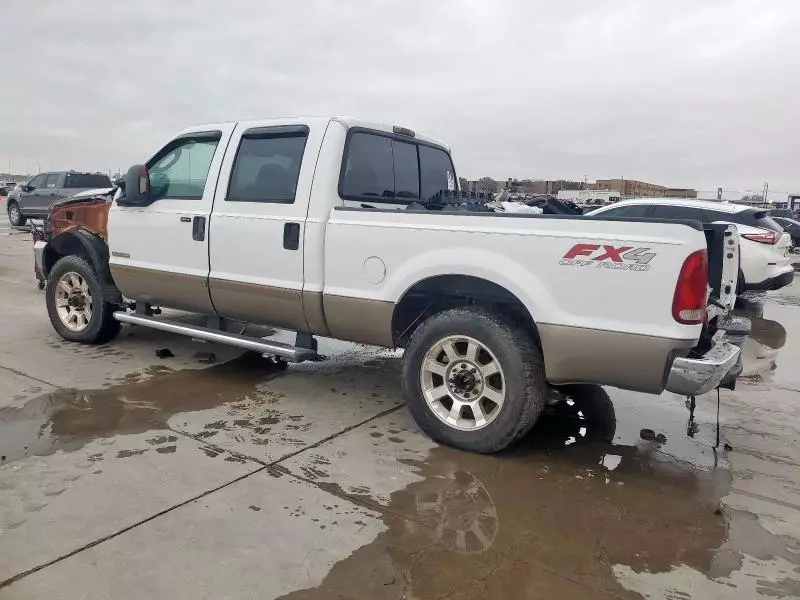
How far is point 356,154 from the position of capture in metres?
4.80

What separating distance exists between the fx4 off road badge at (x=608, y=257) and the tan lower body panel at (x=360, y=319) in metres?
1.26

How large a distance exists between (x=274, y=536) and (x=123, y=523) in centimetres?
73

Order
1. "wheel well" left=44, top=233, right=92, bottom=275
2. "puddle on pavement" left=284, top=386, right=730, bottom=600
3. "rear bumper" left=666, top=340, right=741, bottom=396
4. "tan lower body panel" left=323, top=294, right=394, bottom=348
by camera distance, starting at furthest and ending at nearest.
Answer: "wheel well" left=44, top=233, right=92, bottom=275
"tan lower body panel" left=323, top=294, right=394, bottom=348
"rear bumper" left=666, top=340, right=741, bottom=396
"puddle on pavement" left=284, top=386, right=730, bottom=600

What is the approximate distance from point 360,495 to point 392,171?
274 cm

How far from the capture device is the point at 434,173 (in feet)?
18.9

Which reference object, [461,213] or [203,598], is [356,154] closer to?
[461,213]

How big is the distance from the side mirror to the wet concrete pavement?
1472 mm

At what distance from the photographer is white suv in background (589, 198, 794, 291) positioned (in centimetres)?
940

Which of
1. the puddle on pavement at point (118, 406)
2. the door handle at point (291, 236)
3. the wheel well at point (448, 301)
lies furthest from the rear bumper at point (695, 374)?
the puddle on pavement at point (118, 406)

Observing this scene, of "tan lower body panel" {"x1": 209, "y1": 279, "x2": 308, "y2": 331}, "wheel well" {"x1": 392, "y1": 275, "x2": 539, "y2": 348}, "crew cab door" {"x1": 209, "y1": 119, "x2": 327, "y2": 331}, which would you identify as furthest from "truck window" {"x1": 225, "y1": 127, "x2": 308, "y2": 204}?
"wheel well" {"x1": 392, "y1": 275, "x2": 539, "y2": 348}

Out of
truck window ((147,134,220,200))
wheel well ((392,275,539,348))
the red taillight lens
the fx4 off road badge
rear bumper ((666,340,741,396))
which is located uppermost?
truck window ((147,134,220,200))

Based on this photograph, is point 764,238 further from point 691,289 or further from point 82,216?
point 82,216

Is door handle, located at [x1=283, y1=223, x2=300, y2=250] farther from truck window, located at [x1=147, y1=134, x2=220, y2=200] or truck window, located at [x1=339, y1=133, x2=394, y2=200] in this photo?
truck window, located at [x1=147, y1=134, x2=220, y2=200]

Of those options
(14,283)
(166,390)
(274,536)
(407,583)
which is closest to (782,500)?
(407,583)
